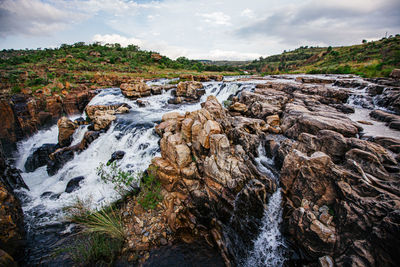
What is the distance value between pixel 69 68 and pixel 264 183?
37.3 meters

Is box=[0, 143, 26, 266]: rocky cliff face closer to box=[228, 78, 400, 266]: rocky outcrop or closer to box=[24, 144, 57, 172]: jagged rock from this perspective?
box=[24, 144, 57, 172]: jagged rock

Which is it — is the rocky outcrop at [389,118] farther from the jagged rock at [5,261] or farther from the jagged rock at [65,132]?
the jagged rock at [65,132]

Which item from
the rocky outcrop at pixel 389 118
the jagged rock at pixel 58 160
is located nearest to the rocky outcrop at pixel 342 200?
the rocky outcrop at pixel 389 118

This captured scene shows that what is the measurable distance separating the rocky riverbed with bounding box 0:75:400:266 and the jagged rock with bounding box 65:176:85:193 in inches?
9.2

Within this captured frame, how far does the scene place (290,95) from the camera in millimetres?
13148

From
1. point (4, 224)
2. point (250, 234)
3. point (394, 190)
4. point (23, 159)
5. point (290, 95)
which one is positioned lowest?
point (23, 159)

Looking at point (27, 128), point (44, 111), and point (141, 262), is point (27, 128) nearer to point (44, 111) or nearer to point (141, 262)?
point (44, 111)

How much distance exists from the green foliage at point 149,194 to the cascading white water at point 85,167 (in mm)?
1437

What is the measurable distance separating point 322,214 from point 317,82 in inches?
744

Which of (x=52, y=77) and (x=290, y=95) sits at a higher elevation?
(x=52, y=77)

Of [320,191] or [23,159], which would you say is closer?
[320,191]

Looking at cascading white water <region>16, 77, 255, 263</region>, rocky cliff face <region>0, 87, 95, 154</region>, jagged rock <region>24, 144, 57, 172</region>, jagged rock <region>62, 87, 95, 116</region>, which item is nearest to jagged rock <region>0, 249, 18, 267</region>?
cascading white water <region>16, 77, 255, 263</region>

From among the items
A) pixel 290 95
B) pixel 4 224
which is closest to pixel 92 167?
pixel 4 224

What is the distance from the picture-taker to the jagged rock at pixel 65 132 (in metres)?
11.6
